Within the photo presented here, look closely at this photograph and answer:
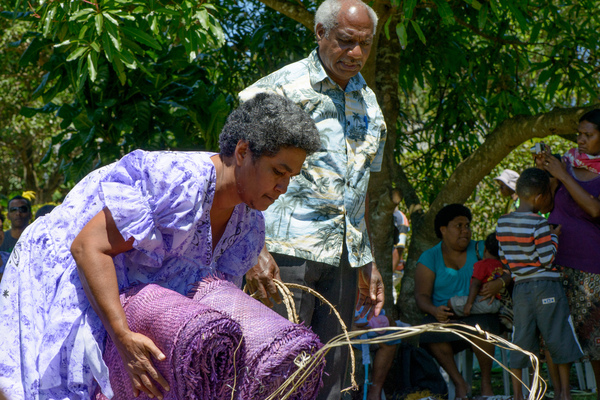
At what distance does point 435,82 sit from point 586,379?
286 centimetres

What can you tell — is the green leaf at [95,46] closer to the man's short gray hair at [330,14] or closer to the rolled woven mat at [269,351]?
the man's short gray hair at [330,14]

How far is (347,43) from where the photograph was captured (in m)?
3.23

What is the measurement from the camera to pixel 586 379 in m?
5.35

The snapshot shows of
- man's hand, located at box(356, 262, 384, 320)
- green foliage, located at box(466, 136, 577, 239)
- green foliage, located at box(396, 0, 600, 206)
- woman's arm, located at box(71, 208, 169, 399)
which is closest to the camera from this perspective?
woman's arm, located at box(71, 208, 169, 399)

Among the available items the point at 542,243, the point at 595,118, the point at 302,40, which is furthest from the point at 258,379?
the point at 302,40

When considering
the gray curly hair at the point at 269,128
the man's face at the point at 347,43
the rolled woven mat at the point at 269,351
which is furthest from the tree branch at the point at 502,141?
the rolled woven mat at the point at 269,351

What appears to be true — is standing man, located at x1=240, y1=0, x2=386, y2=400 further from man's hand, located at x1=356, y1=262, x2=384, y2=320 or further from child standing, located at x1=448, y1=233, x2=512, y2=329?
child standing, located at x1=448, y1=233, x2=512, y2=329

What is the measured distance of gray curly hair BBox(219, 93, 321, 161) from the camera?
2125 mm

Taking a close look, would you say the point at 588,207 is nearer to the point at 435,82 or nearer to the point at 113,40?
the point at 435,82

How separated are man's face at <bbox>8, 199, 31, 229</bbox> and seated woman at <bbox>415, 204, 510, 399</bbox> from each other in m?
4.80

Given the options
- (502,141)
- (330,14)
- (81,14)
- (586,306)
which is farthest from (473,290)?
(81,14)

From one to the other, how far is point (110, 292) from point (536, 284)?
3.45 m

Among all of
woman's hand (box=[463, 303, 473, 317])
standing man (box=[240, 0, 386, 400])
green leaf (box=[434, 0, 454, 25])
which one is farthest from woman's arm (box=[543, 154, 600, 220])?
standing man (box=[240, 0, 386, 400])

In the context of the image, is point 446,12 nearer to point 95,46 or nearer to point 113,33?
point 113,33
